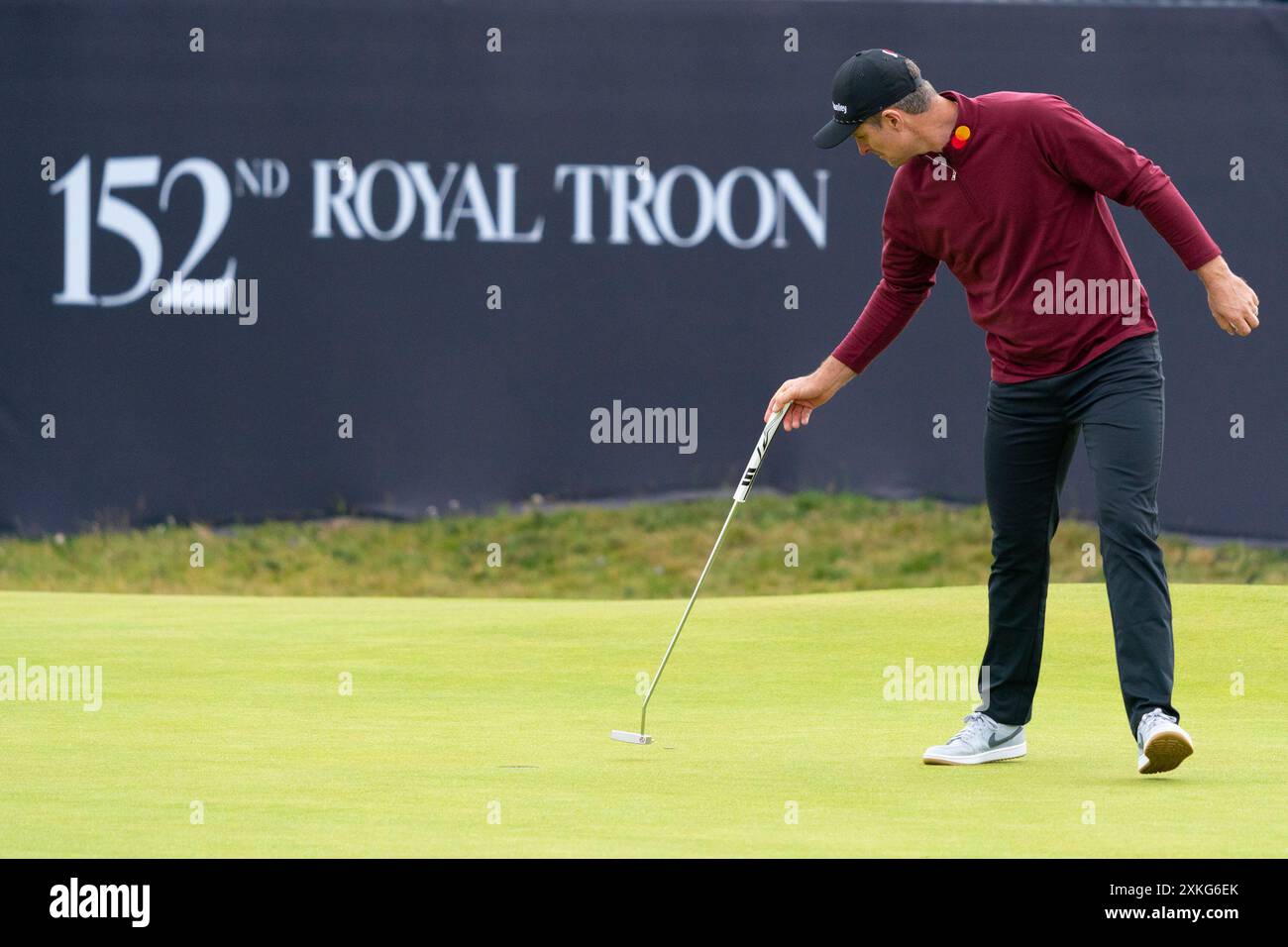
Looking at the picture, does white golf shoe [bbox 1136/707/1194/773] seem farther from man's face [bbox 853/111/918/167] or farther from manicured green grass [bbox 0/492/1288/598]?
manicured green grass [bbox 0/492/1288/598]

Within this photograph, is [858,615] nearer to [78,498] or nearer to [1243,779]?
[1243,779]

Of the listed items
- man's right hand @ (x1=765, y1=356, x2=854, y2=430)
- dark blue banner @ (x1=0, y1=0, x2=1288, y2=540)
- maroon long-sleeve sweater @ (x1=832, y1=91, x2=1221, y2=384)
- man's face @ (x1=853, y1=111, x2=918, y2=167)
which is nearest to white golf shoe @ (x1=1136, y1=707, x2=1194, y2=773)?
maroon long-sleeve sweater @ (x1=832, y1=91, x2=1221, y2=384)

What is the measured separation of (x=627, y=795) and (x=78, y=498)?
7.28m

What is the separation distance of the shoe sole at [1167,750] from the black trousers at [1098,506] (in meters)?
0.12

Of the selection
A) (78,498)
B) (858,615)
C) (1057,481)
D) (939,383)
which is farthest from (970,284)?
(78,498)

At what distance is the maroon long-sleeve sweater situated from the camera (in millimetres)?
4469

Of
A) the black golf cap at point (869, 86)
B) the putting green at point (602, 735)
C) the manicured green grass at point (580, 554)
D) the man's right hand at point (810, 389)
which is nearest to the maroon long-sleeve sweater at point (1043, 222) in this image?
the black golf cap at point (869, 86)

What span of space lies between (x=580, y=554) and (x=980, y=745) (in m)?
6.45

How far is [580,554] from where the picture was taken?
36.2 ft

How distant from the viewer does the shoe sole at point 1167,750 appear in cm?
416

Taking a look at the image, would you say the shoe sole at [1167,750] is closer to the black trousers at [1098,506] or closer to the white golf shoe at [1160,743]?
the white golf shoe at [1160,743]

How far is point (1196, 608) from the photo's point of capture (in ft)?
25.0

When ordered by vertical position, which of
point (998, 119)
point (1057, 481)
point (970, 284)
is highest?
point (998, 119)

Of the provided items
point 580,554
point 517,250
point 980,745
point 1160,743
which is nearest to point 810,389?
→ point 980,745
